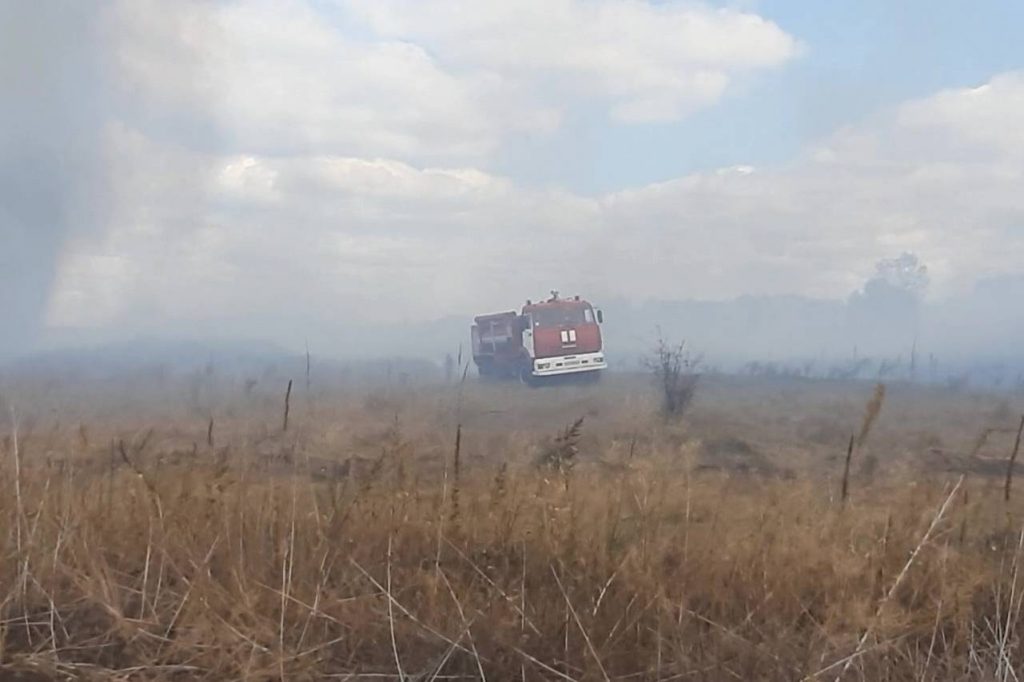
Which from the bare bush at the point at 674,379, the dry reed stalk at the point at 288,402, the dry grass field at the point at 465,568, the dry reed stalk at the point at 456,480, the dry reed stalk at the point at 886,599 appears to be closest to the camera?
the dry reed stalk at the point at 886,599

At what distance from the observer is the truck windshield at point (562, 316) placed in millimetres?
26234

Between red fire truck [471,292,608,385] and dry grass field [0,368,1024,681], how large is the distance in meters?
19.7

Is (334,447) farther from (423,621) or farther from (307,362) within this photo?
(423,621)

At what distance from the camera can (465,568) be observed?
4.58 metres

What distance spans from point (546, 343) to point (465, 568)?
2188 centimetres

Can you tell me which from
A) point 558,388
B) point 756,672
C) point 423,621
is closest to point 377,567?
point 423,621

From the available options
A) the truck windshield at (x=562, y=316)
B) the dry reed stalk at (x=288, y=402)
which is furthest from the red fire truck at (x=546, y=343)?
the dry reed stalk at (x=288, y=402)

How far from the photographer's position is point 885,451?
12531 millimetres

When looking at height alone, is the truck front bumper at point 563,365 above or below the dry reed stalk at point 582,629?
above

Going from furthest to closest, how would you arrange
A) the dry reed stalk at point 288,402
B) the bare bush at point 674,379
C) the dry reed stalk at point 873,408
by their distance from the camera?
the bare bush at point 674,379 → the dry reed stalk at point 288,402 → the dry reed stalk at point 873,408

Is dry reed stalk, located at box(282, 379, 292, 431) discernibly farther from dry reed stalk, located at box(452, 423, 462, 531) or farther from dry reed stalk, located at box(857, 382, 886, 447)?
dry reed stalk, located at box(857, 382, 886, 447)

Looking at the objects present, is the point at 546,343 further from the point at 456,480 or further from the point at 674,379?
the point at 456,480

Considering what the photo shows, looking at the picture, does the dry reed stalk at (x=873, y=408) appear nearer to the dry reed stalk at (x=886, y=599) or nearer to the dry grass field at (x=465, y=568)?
the dry grass field at (x=465, y=568)

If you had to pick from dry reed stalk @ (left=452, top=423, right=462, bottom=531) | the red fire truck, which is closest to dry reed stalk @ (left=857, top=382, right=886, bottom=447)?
dry reed stalk @ (left=452, top=423, right=462, bottom=531)
